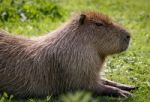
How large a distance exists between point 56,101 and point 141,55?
8.70 ft

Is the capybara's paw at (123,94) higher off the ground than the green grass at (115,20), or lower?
lower

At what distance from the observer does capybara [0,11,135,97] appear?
5875mm

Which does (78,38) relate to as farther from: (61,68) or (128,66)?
(128,66)

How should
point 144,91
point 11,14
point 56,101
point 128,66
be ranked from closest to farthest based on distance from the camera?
1. point 56,101
2. point 144,91
3. point 128,66
4. point 11,14

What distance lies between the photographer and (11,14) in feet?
32.1

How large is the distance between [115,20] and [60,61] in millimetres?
4566

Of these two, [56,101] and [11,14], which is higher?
[11,14]

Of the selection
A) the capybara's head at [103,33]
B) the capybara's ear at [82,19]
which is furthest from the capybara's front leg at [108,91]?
the capybara's ear at [82,19]

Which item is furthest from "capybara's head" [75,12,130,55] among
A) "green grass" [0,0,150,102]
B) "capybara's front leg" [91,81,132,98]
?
"green grass" [0,0,150,102]

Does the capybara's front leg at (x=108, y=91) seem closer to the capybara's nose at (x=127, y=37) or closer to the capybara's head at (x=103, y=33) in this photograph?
the capybara's head at (x=103, y=33)

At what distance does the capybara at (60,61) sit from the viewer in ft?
19.3

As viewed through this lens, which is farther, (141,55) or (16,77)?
(141,55)

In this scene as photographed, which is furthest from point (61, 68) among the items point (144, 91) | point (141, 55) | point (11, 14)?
point (11, 14)

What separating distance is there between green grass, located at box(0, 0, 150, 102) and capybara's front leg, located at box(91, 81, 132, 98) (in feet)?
0.26
